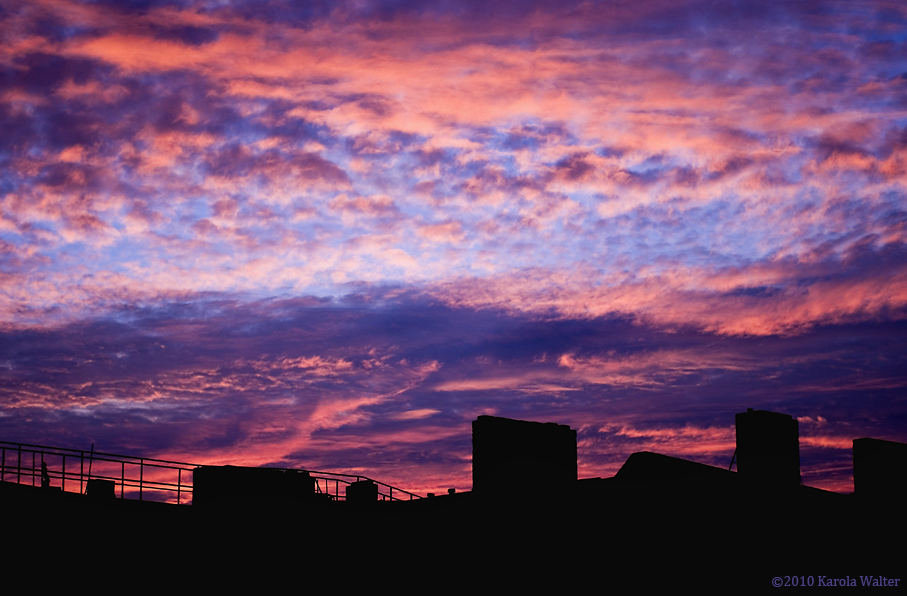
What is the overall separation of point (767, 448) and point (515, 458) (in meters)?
6.99

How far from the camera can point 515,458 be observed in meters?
16.9

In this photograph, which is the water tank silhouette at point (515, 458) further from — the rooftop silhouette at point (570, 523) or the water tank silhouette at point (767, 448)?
the water tank silhouette at point (767, 448)

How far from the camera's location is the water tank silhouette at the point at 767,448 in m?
20.1

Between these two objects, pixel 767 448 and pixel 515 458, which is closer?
pixel 515 458

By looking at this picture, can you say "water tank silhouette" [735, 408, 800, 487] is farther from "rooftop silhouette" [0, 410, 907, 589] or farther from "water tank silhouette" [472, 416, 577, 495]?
"water tank silhouette" [472, 416, 577, 495]

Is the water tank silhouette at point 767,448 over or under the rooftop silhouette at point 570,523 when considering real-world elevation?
over

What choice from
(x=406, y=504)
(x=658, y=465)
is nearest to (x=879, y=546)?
(x=658, y=465)

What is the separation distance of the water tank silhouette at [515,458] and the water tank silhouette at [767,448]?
542cm

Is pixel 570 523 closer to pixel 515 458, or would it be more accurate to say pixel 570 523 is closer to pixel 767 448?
pixel 515 458

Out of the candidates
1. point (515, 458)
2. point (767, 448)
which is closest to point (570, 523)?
point (515, 458)

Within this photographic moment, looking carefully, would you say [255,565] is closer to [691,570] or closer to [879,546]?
[691,570]

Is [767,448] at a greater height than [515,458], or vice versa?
[767,448]

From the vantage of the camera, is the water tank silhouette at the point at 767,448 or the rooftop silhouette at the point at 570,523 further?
the water tank silhouette at the point at 767,448

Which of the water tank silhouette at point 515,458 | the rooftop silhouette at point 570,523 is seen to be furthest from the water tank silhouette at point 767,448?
the water tank silhouette at point 515,458
